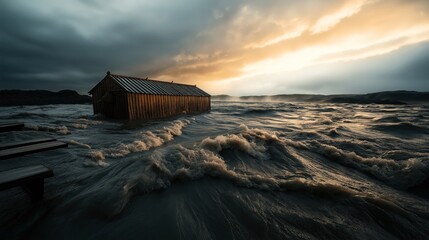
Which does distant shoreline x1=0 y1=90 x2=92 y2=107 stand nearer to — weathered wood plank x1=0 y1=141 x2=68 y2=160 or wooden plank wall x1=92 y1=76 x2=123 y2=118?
wooden plank wall x1=92 y1=76 x2=123 y2=118

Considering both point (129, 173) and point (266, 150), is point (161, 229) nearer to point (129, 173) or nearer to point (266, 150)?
point (129, 173)

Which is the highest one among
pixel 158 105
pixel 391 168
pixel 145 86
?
pixel 145 86

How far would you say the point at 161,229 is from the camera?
3.04m

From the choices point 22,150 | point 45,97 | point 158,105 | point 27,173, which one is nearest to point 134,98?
point 158,105

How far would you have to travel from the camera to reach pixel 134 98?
61.9ft

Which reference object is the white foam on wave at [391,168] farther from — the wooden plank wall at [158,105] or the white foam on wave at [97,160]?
the wooden plank wall at [158,105]


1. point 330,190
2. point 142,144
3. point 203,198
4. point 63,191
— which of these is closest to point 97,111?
point 142,144

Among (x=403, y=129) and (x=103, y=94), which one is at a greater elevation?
(x=103, y=94)

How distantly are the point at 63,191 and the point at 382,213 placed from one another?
6671 mm

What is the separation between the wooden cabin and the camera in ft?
61.0

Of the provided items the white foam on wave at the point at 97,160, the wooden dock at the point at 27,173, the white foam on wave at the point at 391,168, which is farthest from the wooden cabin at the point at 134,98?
the white foam on wave at the point at 391,168

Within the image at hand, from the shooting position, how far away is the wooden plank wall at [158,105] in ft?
61.7

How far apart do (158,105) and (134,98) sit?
3347 millimetres

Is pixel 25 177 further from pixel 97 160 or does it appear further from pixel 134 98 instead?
pixel 134 98
